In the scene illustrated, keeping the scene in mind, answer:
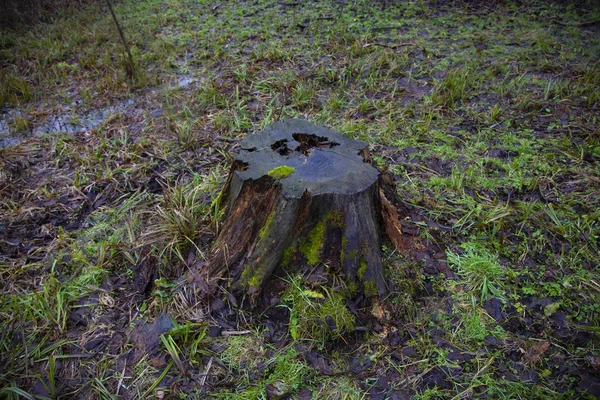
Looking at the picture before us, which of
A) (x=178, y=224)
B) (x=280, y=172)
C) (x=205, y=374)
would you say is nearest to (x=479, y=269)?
(x=280, y=172)

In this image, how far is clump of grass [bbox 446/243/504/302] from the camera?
256cm

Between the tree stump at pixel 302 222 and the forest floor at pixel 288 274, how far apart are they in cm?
20

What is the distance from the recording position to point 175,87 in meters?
5.11

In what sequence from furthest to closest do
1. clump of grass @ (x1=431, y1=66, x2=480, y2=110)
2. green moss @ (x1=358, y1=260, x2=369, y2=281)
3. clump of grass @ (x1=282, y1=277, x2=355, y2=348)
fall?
clump of grass @ (x1=431, y1=66, x2=480, y2=110), green moss @ (x1=358, y1=260, x2=369, y2=281), clump of grass @ (x1=282, y1=277, x2=355, y2=348)

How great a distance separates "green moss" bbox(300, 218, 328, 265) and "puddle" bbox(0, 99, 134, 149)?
3.60 metres

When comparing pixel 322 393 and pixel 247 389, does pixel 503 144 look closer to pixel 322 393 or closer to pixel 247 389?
pixel 322 393

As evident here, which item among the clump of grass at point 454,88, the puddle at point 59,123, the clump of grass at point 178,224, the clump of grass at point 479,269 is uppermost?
the puddle at point 59,123

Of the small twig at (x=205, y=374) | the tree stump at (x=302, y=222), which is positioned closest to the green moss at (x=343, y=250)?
the tree stump at (x=302, y=222)

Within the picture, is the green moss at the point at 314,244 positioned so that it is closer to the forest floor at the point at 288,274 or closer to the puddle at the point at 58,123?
the forest floor at the point at 288,274

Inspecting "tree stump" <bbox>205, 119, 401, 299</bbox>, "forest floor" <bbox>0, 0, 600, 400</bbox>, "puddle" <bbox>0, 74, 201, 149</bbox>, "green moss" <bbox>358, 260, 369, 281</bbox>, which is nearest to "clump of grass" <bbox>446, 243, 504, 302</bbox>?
"forest floor" <bbox>0, 0, 600, 400</bbox>

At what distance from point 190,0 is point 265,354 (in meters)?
8.35

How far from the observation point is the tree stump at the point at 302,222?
7.68ft

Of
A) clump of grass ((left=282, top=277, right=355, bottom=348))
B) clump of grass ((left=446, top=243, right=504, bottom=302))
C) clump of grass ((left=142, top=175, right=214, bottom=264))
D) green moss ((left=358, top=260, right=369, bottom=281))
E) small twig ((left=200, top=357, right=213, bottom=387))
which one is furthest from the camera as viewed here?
clump of grass ((left=142, top=175, right=214, bottom=264))

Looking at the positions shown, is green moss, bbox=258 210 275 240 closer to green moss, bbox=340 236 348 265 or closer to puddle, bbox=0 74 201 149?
green moss, bbox=340 236 348 265
